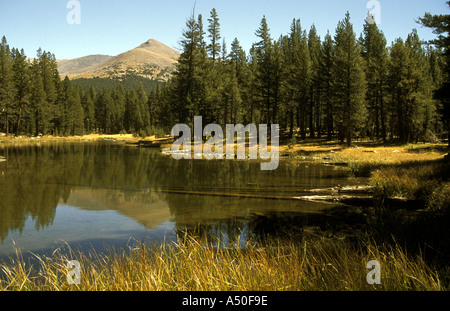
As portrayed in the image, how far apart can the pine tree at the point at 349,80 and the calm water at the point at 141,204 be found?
2113 centimetres

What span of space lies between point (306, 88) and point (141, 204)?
4313 cm

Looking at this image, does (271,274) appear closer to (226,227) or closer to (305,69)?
(226,227)

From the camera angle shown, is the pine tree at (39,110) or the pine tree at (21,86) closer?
the pine tree at (21,86)

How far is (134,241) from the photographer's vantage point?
9.03m

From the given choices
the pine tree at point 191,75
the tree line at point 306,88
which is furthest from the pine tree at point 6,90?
the pine tree at point 191,75

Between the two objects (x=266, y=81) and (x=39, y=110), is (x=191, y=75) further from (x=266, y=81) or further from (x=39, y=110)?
(x=39, y=110)

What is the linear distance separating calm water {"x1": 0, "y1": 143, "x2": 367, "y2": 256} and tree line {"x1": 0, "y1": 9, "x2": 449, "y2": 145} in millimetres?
14734

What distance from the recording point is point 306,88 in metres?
51.7

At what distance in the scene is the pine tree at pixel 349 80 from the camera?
41.8 meters

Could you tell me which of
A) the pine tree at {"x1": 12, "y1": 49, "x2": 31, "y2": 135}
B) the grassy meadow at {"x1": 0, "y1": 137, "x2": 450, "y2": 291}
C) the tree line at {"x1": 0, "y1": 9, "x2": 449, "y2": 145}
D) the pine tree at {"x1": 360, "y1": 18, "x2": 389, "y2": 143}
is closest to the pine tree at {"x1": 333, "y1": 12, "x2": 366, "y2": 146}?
the tree line at {"x1": 0, "y1": 9, "x2": 449, "y2": 145}

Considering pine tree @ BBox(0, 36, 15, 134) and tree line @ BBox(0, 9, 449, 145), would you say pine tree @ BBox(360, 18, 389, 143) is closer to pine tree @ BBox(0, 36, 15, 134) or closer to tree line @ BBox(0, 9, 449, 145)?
tree line @ BBox(0, 9, 449, 145)

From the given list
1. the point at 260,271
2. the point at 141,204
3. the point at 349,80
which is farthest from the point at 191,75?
the point at 260,271

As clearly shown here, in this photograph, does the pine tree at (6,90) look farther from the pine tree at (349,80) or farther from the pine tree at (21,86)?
the pine tree at (349,80)

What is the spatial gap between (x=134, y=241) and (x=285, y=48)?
65.8m
